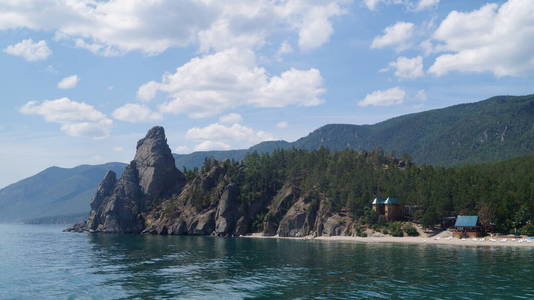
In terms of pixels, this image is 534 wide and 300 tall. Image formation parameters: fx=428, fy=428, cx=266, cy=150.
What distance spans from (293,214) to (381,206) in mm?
39155

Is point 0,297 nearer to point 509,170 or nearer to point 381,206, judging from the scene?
point 381,206

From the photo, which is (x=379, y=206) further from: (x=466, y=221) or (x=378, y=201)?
(x=466, y=221)

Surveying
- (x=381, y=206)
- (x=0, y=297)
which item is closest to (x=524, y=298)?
(x=0, y=297)

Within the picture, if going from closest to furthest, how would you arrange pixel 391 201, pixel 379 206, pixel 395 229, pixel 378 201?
1. pixel 395 229
2. pixel 391 201
3. pixel 378 201
4. pixel 379 206

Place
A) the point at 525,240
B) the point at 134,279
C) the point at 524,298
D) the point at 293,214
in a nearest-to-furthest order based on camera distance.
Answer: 1. the point at 524,298
2. the point at 134,279
3. the point at 525,240
4. the point at 293,214

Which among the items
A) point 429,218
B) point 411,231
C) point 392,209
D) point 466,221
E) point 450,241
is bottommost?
point 450,241

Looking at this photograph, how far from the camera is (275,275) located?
75062 mm

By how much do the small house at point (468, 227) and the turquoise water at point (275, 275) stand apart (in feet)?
115

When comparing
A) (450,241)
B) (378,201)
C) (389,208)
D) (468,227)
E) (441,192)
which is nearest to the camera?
(450,241)

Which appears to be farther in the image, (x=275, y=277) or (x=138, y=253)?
(x=138, y=253)

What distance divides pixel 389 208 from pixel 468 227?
108ft

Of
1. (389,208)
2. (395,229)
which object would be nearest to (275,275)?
(395,229)

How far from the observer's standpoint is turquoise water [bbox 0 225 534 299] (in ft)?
196

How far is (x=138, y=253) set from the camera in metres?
115
